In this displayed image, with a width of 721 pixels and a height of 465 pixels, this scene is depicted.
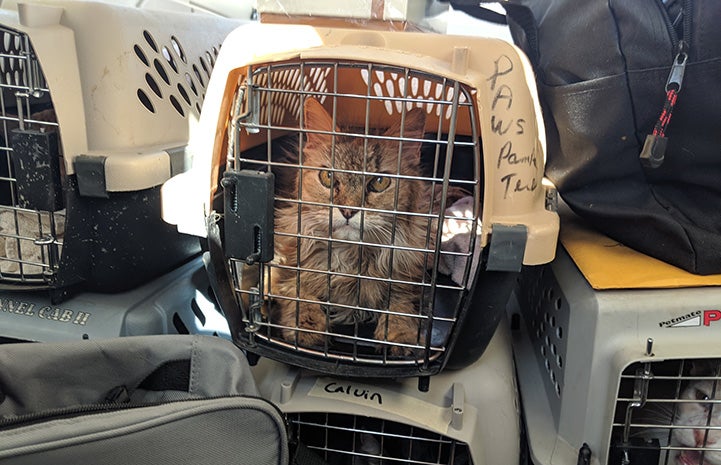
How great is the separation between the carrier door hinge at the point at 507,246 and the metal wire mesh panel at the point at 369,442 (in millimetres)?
292

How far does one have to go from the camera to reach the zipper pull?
0.83 meters

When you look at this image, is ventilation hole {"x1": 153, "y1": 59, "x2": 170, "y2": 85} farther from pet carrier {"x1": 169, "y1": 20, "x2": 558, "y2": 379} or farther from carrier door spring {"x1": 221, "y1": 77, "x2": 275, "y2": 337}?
carrier door spring {"x1": 221, "y1": 77, "x2": 275, "y2": 337}

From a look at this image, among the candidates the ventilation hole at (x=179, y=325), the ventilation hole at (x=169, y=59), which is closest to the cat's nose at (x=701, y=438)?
the ventilation hole at (x=179, y=325)

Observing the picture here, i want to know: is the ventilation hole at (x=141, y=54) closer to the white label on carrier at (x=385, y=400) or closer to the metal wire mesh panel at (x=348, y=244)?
the metal wire mesh panel at (x=348, y=244)

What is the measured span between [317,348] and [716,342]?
58 cm

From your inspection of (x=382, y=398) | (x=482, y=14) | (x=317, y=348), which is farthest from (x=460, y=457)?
(x=482, y=14)

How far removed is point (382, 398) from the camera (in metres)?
0.93

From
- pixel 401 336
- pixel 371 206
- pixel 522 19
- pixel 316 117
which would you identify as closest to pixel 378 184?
pixel 371 206

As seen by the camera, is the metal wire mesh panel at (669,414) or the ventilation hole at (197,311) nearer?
the metal wire mesh panel at (669,414)

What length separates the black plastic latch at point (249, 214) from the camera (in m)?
0.83

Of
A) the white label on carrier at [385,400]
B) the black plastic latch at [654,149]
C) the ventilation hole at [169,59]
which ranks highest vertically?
the ventilation hole at [169,59]

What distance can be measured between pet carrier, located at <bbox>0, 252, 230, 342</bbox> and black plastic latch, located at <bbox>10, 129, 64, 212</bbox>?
19 centimetres

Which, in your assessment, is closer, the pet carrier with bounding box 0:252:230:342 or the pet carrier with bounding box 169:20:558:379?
the pet carrier with bounding box 169:20:558:379

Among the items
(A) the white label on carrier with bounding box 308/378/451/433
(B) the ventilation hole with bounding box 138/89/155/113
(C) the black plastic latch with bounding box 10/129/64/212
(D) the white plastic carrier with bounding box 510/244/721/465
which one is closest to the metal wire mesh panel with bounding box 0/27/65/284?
(C) the black plastic latch with bounding box 10/129/64/212
